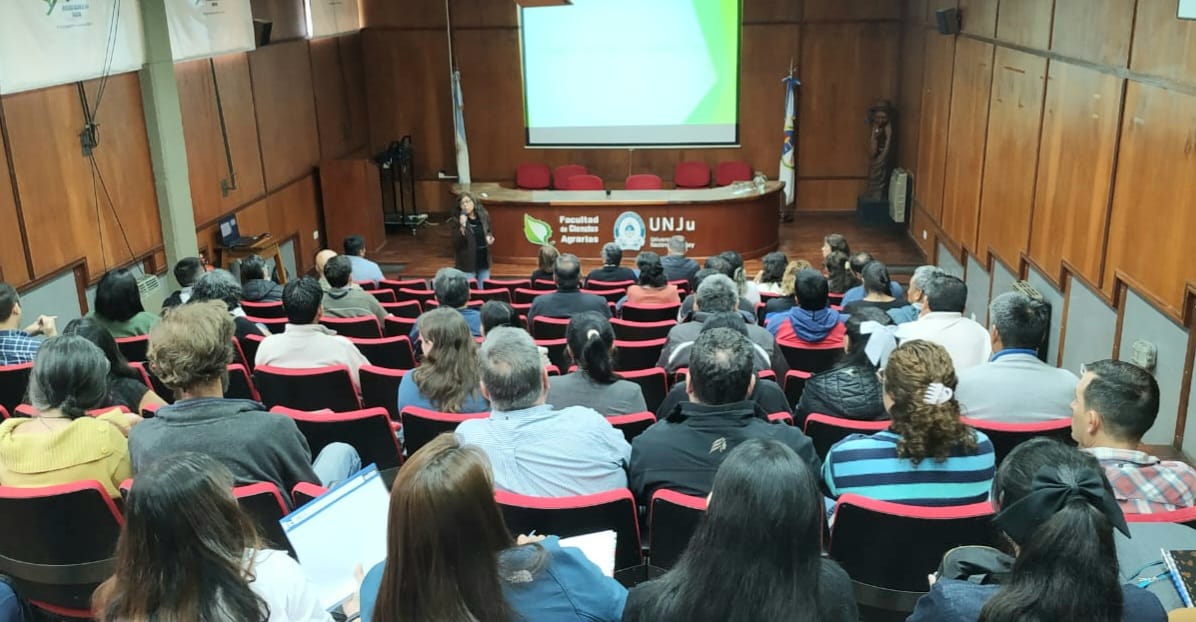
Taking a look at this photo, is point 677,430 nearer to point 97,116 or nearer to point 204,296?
point 204,296

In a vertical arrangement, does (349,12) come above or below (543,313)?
above

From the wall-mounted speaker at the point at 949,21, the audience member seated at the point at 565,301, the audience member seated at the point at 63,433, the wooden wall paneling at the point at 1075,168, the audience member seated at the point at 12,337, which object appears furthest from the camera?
the wall-mounted speaker at the point at 949,21

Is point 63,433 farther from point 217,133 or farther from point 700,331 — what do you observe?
point 217,133

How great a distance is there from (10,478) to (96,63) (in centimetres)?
476

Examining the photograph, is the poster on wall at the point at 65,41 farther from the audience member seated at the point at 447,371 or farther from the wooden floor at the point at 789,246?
the wooden floor at the point at 789,246

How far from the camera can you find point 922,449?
2564mm

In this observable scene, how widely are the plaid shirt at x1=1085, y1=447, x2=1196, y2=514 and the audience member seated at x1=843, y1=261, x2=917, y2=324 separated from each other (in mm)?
2515

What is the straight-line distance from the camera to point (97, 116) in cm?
711

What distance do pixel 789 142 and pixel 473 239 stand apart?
490cm

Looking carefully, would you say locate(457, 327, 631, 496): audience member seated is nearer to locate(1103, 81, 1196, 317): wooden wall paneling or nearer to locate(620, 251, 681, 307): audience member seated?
locate(620, 251, 681, 307): audience member seated

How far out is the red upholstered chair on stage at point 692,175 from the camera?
12414mm

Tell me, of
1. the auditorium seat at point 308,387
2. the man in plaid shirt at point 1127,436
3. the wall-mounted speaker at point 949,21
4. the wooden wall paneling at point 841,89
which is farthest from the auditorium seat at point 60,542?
the wooden wall paneling at point 841,89

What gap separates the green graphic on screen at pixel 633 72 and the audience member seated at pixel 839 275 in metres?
5.95

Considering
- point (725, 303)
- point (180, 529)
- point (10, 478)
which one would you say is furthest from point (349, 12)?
point (180, 529)
